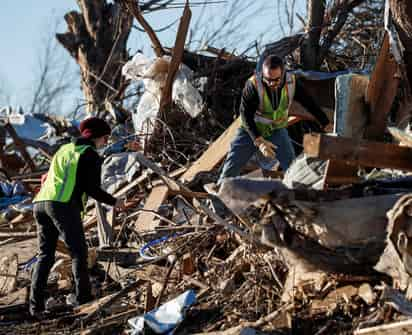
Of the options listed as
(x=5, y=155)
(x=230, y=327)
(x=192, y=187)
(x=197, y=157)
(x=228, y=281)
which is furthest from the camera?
(x=5, y=155)

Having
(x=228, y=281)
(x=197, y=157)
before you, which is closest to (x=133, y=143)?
(x=197, y=157)

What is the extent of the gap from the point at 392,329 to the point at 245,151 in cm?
290

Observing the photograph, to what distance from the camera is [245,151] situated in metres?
6.71

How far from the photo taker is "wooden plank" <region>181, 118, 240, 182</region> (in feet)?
26.9

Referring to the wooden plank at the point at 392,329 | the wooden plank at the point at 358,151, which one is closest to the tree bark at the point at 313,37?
the wooden plank at the point at 358,151

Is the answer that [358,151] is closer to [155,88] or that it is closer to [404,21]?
[404,21]

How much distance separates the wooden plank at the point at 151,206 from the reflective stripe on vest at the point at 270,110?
Answer: 155 cm

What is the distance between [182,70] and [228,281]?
15.8 ft

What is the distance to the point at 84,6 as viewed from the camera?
1664 centimetres

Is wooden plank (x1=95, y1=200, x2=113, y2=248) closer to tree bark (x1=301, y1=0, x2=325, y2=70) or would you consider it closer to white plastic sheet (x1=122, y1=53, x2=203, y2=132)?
white plastic sheet (x1=122, y1=53, x2=203, y2=132)

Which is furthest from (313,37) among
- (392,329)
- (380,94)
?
(392,329)

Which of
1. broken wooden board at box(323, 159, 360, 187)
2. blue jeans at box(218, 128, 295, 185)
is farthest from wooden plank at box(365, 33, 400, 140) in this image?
blue jeans at box(218, 128, 295, 185)

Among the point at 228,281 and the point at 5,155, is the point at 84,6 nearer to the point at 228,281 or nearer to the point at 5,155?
the point at 5,155

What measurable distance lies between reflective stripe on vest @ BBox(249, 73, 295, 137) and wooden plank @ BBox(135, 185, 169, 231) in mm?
1555
